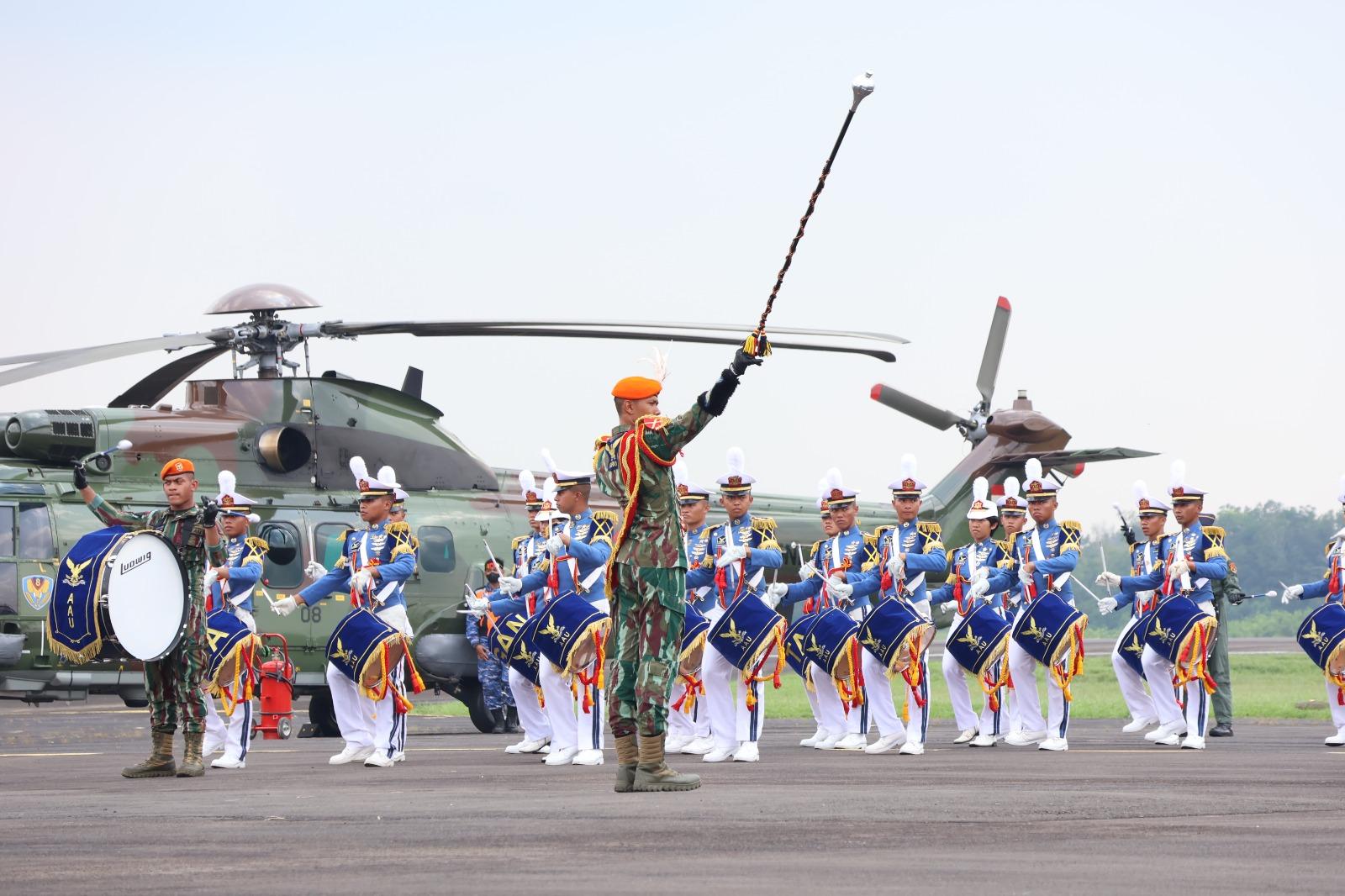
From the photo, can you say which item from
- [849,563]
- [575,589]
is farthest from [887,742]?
[575,589]

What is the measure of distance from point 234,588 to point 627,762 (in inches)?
205

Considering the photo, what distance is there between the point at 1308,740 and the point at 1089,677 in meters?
15.6

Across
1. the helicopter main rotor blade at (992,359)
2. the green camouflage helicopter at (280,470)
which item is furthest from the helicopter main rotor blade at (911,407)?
the green camouflage helicopter at (280,470)

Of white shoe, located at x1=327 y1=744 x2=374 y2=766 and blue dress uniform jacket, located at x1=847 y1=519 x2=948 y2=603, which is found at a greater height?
blue dress uniform jacket, located at x1=847 y1=519 x2=948 y2=603

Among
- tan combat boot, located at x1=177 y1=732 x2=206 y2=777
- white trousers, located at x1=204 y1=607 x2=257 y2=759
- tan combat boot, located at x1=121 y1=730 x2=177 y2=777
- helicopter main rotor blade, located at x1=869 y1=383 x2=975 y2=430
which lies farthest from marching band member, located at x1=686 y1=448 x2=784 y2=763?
helicopter main rotor blade, located at x1=869 y1=383 x2=975 y2=430

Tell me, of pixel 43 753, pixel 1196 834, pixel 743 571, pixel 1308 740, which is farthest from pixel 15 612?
pixel 1196 834

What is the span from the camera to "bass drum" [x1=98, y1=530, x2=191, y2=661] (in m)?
12.1

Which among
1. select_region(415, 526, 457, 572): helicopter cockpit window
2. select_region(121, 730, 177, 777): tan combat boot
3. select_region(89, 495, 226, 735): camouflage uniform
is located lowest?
select_region(121, 730, 177, 777): tan combat boot

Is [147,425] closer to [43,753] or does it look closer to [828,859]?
[43,753]

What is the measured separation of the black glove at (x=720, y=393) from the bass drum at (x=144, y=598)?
4.60 m

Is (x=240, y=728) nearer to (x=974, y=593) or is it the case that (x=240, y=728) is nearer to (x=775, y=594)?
(x=775, y=594)

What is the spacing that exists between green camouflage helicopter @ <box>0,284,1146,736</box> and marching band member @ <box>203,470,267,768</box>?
2.27m

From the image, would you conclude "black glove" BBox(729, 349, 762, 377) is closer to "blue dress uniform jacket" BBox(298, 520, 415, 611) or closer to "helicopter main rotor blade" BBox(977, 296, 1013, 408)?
"blue dress uniform jacket" BBox(298, 520, 415, 611)

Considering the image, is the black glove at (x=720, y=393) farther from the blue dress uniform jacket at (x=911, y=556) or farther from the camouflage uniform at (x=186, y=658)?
the blue dress uniform jacket at (x=911, y=556)
